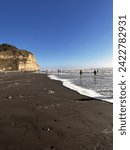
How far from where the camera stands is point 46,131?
6.29 m

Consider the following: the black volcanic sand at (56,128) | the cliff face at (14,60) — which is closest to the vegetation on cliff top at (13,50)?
the cliff face at (14,60)

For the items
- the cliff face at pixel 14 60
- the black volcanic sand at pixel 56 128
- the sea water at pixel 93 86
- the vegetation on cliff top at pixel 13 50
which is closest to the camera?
the black volcanic sand at pixel 56 128

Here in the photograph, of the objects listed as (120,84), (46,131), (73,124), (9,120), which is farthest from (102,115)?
(120,84)

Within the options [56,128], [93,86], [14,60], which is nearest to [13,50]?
[14,60]

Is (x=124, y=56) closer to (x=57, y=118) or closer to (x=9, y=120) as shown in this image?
(x=57, y=118)

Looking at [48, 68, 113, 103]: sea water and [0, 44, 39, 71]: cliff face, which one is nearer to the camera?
[48, 68, 113, 103]: sea water

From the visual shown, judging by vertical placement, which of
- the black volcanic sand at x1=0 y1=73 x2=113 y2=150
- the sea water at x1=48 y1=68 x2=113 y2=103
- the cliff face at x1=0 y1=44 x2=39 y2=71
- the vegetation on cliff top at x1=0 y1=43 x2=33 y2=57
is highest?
the vegetation on cliff top at x1=0 y1=43 x2=33 y2=57

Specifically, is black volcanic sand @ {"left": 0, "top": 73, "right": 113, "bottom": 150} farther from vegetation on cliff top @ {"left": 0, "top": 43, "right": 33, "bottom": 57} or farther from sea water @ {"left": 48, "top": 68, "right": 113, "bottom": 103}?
vegetation on cliff top @ {"left": 0, "top": 43, "right": 33, "bottom": 57}

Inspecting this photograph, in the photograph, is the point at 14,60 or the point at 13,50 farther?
the point at 13,50

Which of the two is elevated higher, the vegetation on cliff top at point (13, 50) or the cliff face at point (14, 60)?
the vegetation on cliff top at point (13, 50)

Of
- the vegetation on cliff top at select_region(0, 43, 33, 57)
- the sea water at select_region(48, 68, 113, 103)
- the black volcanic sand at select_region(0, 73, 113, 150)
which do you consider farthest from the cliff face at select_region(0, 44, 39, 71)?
the black volcanic sand at select_region(0, 73, 113, 150)

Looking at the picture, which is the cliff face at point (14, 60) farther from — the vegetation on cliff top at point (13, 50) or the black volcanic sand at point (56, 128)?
the black volcanic sand at point (56, 128)

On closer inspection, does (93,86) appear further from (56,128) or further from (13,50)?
(13,50)

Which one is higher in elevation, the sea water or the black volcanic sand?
the sea water
